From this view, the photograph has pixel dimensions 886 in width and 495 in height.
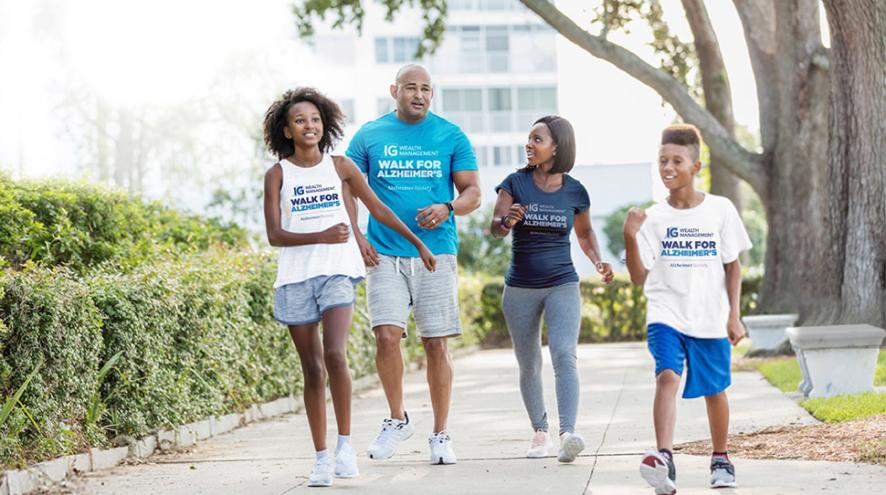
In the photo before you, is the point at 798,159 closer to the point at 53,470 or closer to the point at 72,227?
the point at 72,227

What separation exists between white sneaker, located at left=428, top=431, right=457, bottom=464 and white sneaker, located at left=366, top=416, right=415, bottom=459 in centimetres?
16

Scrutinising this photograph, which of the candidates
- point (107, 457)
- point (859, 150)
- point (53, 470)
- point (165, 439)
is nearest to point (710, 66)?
point (859, 150)

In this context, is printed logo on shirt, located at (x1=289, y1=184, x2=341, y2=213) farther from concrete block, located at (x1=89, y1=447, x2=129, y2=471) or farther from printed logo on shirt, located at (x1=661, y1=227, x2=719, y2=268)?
concrete block, located at (x1=89, y1=447, x2=129, y2=471)

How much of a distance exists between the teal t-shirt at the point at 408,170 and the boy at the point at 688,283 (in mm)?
1589

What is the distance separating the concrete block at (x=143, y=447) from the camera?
346 inches

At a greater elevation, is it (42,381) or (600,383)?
(42,381)

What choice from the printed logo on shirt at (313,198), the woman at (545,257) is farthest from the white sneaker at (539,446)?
the printed logo on shirt at (313,198)

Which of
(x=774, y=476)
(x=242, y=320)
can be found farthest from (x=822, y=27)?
(x=774, y=476)

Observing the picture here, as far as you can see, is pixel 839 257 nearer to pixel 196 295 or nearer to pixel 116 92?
pixel 196 295

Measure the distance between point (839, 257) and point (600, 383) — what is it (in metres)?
3.46

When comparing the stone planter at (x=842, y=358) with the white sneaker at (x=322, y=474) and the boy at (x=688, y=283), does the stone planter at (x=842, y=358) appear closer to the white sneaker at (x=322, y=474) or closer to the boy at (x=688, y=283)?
the boy at (x=688, y=283)

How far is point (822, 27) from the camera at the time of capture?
20188mm

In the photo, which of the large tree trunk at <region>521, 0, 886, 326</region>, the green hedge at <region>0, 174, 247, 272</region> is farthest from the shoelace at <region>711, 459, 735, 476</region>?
the large tree trunk at <region>521, 0, 886, 326</region>

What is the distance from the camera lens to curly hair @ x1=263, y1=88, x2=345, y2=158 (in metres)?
7.55
